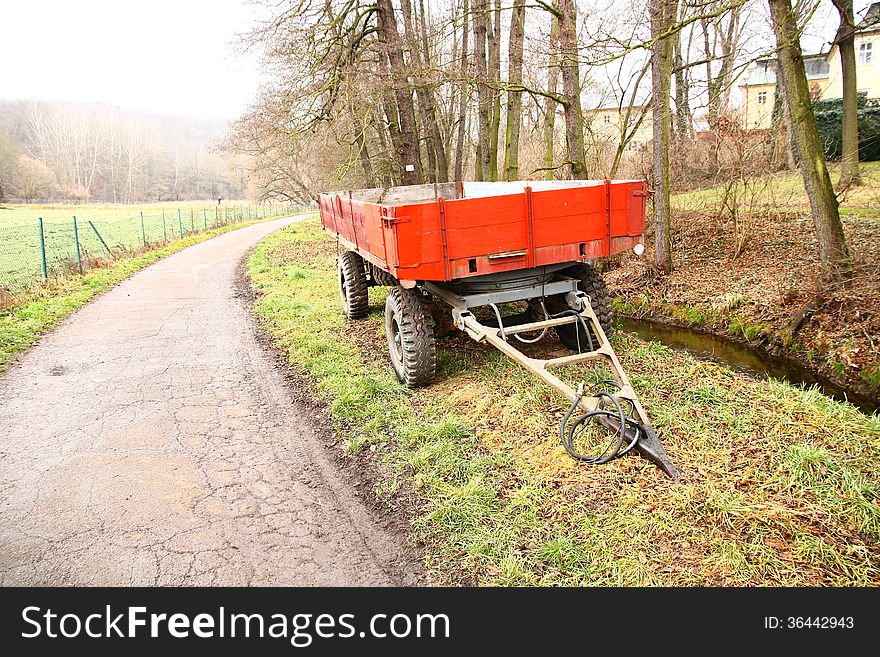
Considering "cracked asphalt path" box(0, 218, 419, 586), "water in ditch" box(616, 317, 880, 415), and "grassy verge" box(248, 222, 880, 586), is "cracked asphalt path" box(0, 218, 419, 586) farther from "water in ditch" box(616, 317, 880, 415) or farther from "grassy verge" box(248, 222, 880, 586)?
"water in ditch" box(616, 317, 880, 415)

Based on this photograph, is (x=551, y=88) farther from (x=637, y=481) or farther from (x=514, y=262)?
(x=637, y=481)

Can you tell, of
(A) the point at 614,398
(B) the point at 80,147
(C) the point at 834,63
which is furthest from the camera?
(B) the point at 80,147

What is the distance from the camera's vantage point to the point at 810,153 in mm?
6938

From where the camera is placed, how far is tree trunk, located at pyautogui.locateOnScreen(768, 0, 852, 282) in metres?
6.87

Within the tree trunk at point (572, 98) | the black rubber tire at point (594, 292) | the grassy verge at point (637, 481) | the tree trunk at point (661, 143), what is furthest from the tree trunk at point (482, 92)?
the grassy verge at point (637, 481)

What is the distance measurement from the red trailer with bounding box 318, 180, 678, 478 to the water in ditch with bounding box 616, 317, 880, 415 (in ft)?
6.39

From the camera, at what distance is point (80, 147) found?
79.4 metres

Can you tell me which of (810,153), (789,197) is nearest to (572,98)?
(810,153)

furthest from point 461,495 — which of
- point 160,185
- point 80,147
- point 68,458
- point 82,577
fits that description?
A: point 80,147

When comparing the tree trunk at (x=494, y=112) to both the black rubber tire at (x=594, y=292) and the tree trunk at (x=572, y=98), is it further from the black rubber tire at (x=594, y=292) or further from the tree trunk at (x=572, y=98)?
the black rubber tire at (x=594, y=292)

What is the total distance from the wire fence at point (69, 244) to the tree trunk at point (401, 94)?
7.51 meters

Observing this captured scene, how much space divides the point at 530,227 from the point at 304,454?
8.63 ft

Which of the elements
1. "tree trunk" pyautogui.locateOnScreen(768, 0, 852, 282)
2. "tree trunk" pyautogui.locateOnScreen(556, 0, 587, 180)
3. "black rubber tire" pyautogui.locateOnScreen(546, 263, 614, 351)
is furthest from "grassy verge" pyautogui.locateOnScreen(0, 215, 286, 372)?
"tree trunk" pyautogui.locateOnScreen(768, 0, 852, 282)

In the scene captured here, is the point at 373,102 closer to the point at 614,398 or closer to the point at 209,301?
the point at 209,301
